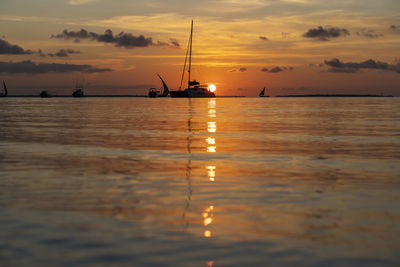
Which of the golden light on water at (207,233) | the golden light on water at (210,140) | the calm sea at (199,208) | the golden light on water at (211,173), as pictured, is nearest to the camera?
the calm sea at (199,208)

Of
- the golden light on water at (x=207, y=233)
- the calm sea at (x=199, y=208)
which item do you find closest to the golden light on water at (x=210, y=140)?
the calm sea at (x=199, y=208)

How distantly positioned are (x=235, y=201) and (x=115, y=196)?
367 cm

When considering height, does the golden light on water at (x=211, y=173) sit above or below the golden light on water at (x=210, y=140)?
above

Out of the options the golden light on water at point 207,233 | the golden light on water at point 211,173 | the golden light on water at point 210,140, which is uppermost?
the golden light on water at point 207,233

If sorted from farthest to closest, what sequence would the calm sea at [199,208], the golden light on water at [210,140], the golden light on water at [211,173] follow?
1. the golden light on water at [210,140]
2. the golden light on water at [211,173]
3. the calm sea at [199,208]

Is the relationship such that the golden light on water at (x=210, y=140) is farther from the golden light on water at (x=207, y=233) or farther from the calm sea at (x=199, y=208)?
the golden light on water at (x=207, y=233)

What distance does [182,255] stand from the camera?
8.70 m

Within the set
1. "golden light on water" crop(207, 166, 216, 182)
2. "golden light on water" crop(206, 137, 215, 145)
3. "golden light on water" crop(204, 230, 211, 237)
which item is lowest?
"golden light on water" crop(206, 137, 215, 145)

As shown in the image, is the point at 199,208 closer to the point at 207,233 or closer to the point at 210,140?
the point at 207,233

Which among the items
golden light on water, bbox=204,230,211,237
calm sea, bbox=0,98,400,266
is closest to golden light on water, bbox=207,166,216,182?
calm sea, bbox=0,98,400,266

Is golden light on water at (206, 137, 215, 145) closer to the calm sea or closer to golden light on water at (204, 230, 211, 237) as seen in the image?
the calm sea

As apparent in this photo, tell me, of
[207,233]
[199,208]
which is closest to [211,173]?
[199,208]

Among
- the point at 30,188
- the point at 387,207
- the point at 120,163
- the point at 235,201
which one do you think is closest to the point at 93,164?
the point at 120,163

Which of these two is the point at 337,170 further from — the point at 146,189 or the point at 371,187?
the point at 146,189
